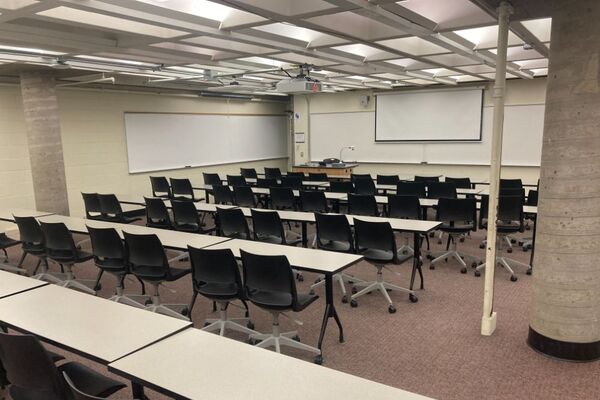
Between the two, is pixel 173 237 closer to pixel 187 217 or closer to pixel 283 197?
pixel 187 217

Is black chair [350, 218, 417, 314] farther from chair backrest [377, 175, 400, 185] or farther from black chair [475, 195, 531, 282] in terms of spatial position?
chair backrest [377, 175, 400, 185]

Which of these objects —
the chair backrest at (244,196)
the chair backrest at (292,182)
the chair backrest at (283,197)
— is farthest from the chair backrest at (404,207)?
the chair backrest at (292,182)

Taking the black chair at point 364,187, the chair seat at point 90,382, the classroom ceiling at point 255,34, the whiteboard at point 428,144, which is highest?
the classroom ceiling at point 255,34

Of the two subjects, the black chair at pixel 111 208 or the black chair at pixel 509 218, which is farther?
the black chair at pixel 111 208

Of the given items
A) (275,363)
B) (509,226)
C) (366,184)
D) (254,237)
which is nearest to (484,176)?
(366,184)

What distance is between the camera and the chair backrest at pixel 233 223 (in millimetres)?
5062

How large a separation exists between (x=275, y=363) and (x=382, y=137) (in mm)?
10207

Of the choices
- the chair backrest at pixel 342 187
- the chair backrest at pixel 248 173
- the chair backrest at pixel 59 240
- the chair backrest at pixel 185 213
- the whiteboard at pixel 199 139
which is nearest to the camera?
the chair backrest at pixel 59 240

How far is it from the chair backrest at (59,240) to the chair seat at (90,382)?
2447 mm

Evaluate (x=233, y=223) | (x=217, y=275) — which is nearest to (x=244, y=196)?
(x=233, y=223)

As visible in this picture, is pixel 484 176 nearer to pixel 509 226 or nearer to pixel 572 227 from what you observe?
pixel 509 226

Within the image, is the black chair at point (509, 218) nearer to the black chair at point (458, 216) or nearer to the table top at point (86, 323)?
the black chair at point (458, 216)

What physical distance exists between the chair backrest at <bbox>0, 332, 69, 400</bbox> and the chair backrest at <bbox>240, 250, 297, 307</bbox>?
1498 millimetres

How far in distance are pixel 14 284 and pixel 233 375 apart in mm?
2033
